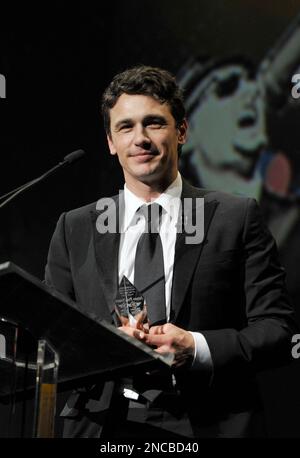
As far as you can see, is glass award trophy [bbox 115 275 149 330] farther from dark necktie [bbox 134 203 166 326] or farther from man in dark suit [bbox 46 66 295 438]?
dark necktie [bbox 134 203 166 326]

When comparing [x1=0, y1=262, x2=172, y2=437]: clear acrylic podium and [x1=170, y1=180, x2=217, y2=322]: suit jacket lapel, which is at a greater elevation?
[x1=170, y1=180, x2=217, y2=322]: suit jacket lapel

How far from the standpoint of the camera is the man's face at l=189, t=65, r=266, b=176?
137 inches

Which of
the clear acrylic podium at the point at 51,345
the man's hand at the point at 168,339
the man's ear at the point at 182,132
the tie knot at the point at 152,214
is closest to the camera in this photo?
the clear acrylic podium at the point at 51,345

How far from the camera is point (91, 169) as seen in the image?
3738mm

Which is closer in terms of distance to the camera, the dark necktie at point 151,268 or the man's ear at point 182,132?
the dark necktie at point 151,268

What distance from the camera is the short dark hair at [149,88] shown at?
256cm

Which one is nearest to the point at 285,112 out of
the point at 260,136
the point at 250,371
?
the point at 260,136

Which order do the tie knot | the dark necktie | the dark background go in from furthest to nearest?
1. the dark background
2. the tie knot
3. the dark necktie

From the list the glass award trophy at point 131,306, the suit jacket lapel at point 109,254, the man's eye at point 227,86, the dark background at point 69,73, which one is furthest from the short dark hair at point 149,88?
the dark background at point 69,73

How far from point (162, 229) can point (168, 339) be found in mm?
574

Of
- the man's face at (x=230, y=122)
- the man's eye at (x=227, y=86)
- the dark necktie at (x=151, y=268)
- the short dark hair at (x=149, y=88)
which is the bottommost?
the dark necktie at (x=151, y=268)

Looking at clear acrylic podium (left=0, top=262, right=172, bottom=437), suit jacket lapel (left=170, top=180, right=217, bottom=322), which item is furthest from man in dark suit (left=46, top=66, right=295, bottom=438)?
clear acrylic podium (left=0, top=262, right=172, bottom=437)

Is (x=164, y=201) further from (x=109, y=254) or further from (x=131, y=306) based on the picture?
(x=131, y=306)

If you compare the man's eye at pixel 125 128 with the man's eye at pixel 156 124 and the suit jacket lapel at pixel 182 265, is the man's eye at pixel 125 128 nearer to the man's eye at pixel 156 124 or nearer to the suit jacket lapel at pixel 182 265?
the man's eye at pixel 156 124
